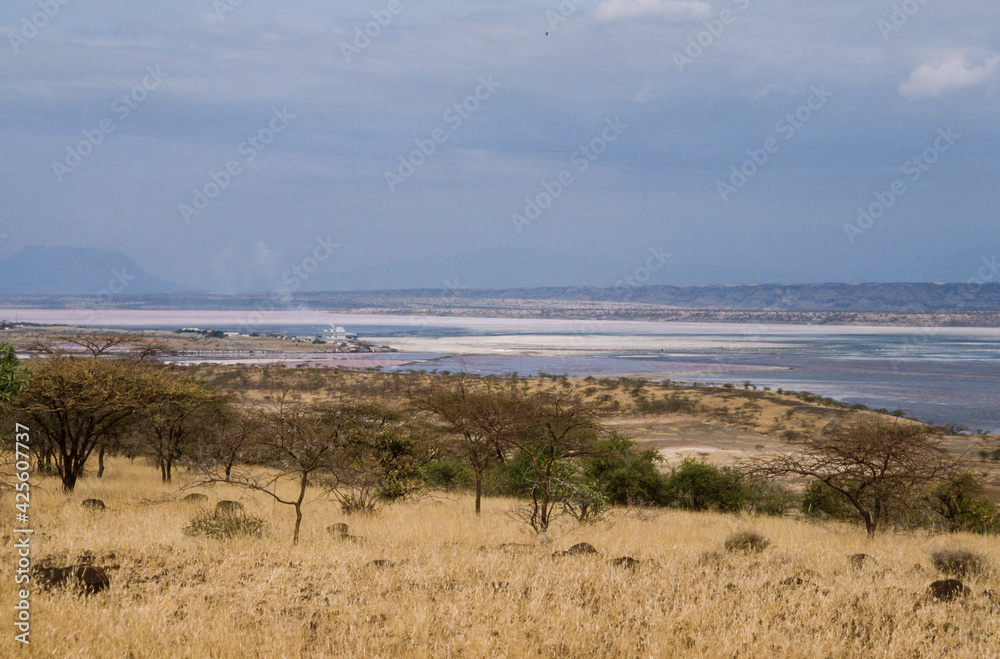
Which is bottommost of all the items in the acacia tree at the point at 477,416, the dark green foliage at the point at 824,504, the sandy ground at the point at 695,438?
the sandy ground at the point at 695,438

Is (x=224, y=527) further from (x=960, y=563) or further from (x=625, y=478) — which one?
(x=625, y=478)

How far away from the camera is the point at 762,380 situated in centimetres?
6750

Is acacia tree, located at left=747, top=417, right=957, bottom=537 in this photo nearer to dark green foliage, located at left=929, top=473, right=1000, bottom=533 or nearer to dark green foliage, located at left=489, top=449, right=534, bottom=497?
dark green foliage, located at left=929, top=473, right=1000, bottom=533

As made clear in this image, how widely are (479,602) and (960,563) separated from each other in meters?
7.44

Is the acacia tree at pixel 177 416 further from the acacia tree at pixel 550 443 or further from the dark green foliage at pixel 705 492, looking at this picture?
the dark green foliage at pixel 705 492

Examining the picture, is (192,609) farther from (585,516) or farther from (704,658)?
(585,516)

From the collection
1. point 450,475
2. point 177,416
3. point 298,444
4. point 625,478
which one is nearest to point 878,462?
point 625,478

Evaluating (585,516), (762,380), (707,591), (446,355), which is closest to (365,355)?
(446,355)

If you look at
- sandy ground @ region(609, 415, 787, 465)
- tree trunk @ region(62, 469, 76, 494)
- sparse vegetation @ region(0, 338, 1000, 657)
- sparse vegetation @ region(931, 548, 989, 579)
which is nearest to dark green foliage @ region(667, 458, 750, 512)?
sparse vegetation @ region(0, 338, 1000, 657)

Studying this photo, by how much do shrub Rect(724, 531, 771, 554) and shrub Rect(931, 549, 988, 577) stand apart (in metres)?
2.45

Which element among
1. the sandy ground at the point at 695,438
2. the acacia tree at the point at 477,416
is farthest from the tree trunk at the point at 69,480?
the sandy ground at the point at 695,438

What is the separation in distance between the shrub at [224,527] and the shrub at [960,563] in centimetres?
1023

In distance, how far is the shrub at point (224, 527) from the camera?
11594mm

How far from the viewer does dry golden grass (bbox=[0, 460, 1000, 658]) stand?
684 cm
